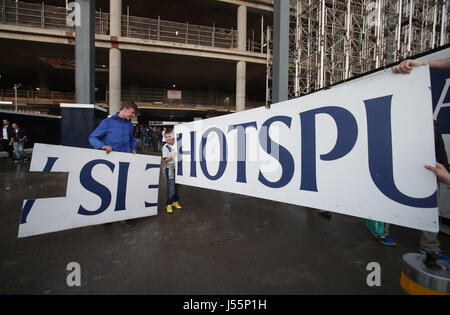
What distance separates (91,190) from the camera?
118 inches

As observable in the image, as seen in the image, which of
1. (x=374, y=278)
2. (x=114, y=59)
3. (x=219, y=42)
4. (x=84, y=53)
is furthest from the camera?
(x=219, y=42)

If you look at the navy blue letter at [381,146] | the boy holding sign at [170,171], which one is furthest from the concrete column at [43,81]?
the navy blue letter at [381,146]

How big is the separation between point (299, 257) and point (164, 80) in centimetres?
2614

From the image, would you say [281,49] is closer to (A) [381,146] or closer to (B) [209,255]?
(A) [381,146]

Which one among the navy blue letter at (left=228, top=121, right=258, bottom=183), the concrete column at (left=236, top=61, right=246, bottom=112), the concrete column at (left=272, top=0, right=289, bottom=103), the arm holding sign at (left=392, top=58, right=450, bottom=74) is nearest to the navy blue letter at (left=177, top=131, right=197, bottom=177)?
the navy blue letter at (left=228, top=121, right=258, bottom=183)

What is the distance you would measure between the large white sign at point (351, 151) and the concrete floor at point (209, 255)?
29.1 inches

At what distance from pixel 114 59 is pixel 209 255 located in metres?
17.3

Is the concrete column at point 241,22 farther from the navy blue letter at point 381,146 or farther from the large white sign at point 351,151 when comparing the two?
the navy blue letter at point 381,146

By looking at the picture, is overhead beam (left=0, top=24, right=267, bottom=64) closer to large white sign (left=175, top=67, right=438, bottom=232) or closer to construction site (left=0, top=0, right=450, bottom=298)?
construction site (left=0, top=0, right=450, bottom=298)

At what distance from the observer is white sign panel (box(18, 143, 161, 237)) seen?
2.56 meters

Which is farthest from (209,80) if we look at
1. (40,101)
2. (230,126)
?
(230,126)

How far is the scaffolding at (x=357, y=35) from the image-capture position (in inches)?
622

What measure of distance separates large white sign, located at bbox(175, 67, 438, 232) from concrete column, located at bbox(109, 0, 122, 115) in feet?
51.1

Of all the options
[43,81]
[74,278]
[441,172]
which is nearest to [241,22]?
[441,172]
